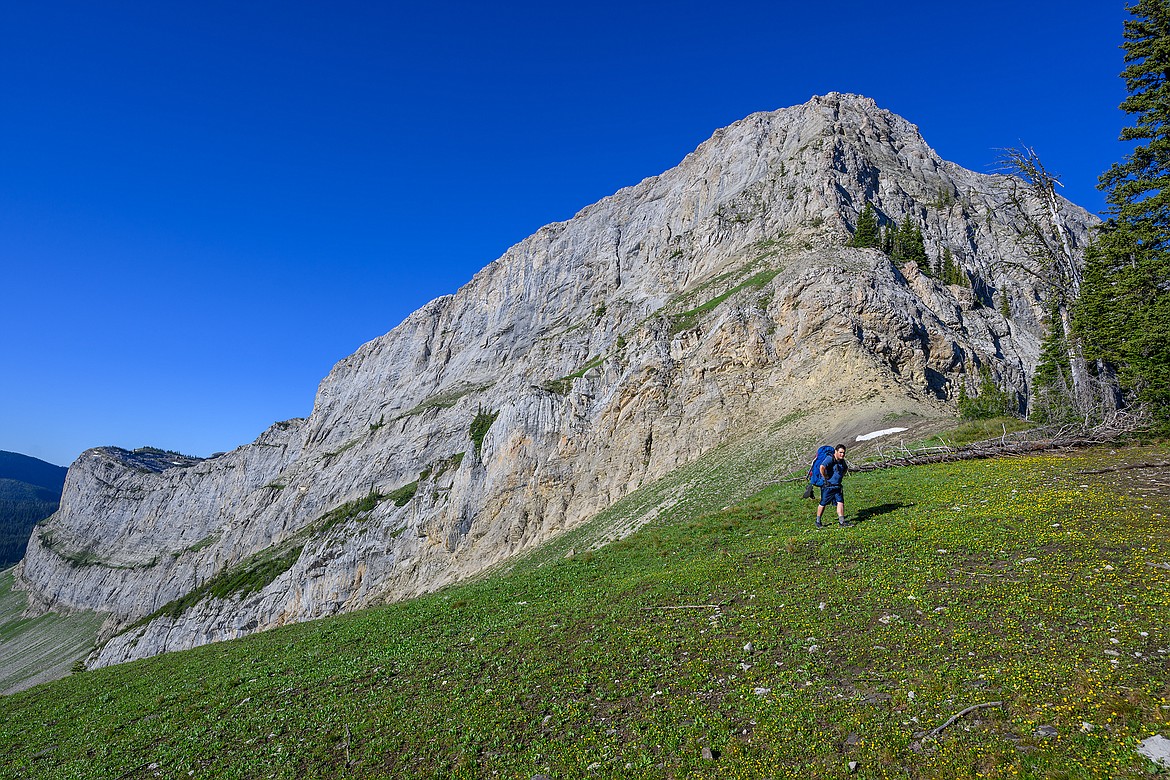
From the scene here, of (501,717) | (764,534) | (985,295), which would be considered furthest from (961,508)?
(985,295)

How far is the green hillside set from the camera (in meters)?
7.36

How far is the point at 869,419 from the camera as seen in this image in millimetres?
37250

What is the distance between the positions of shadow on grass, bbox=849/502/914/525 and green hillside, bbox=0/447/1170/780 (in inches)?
6.5

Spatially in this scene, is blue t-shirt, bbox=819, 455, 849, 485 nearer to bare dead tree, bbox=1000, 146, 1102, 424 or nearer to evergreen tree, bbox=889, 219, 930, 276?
bare dead tree, bbox=1000, 146, 1102, 424

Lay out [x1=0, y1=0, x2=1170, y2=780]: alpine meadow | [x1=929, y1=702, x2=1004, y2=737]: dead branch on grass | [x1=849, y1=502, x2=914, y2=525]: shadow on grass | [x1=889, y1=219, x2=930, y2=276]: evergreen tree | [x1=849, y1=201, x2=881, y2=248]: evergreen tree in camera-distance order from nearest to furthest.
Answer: [x1=929, y1=702, x2=1004, y2=737]: dead branch on grass
[x1=0, y1=0, x2=1170, y2=780]: alpine meadow
[x1=849, y1=502, x2=914, y2=525]: shadow on grass
[x1=849, y1=201, x2=881, y2=248]: evergreen tree
[x1=889, y1=219, x2=930, y2=276]: evergreen tree

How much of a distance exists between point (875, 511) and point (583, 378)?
4715 centimetres

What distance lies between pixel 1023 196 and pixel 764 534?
34.0m

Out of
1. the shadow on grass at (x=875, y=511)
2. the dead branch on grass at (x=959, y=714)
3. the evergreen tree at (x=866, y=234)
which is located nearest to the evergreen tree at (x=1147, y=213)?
the shadow on grass at (x=875, y=511)

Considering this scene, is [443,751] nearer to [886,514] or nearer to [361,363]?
[886,514]

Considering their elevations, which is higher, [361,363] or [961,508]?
[361,363]

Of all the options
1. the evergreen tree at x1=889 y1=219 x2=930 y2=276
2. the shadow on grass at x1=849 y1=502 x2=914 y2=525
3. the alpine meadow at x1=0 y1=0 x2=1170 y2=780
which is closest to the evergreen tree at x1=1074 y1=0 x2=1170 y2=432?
the alpine meadow at x1=0 y1=0 x2=1170 y2=780

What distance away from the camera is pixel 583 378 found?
6462 centimetres

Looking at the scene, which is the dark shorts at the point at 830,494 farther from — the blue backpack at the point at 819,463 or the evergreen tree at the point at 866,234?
the evergreen tree at the point at 866,234

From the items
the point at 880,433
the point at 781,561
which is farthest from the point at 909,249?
the point at 781,561
